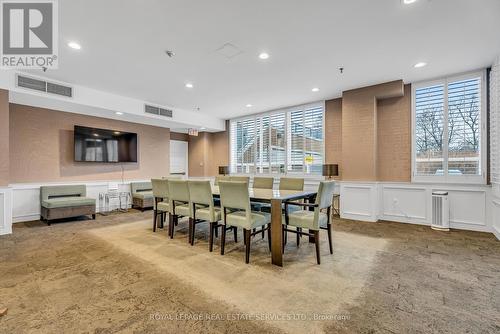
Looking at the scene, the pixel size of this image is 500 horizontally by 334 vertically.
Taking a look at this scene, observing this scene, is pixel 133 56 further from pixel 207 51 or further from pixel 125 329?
pixel 125 329

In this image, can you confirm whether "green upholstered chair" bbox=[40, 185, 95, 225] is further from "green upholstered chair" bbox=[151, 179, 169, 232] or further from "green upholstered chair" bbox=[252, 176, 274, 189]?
"green upholstered chair" bbox=[252, 176, 274, 189]

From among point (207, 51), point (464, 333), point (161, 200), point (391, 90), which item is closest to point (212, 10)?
point (207, 51)

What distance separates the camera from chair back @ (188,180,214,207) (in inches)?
128

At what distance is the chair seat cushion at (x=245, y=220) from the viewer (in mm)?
2859

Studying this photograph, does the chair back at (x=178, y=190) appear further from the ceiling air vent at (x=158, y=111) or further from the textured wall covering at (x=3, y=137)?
the ceiling air vent at (x=158, y=111)

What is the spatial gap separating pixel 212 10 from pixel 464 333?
139 inches

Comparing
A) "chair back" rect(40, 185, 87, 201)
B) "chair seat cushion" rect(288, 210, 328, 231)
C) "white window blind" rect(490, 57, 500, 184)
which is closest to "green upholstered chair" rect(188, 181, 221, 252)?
"chair seat cushion" rect(288, 210, 328, 231)

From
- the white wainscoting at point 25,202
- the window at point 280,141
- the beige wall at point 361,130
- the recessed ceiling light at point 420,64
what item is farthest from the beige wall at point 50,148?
the recessed ceiling light at point 420,64

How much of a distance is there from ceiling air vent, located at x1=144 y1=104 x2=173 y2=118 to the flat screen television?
3.58ft

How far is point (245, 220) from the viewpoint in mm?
2875

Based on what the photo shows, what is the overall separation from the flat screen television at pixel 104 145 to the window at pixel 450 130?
7010mm

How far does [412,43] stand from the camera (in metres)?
3.21

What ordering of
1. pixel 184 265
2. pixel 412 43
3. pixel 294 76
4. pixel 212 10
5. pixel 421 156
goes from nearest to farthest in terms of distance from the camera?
pixel 212 10, pixel 184 265, pixel 412 43, pixel 294 76, pixel 421 156

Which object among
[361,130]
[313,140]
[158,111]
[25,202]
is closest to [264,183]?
[313,140]
